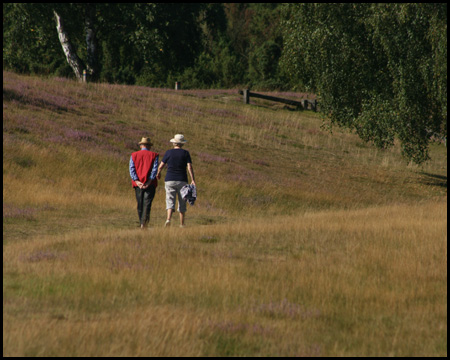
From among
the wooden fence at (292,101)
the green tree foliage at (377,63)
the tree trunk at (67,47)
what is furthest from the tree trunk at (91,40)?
the green tree foliage at (377,63)

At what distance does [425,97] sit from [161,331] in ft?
71.3

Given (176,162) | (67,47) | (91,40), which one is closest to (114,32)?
(91,40)

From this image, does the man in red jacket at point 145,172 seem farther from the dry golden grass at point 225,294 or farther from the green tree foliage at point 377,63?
the green tree foliage at point 377,63

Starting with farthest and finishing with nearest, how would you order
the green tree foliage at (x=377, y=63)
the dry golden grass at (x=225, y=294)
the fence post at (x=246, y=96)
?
the fence post at (x=246, y=96) → the green tree foliage at (x=377, y=63) → the dry golden grass at (x=225, y=294)

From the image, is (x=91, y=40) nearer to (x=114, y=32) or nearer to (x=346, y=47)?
(x=114, y=32)

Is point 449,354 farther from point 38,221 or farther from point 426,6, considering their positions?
point 426,6

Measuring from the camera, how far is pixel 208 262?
1068 cm

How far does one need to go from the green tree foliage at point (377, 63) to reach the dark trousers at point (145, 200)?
45.7ft

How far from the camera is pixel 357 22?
26.0 metres

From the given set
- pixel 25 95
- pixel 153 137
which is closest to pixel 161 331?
pixel 153 137

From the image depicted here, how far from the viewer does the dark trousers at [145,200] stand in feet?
47.4

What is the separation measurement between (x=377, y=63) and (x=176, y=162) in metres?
15.7

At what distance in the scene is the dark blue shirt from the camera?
14430 mm

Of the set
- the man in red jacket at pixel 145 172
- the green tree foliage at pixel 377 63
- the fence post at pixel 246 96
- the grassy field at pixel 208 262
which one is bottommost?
the grassy field at pixel 208 262
